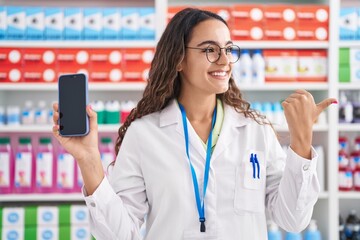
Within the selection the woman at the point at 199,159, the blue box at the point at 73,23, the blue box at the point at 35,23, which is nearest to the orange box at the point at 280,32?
the blue box at the point at 73,23

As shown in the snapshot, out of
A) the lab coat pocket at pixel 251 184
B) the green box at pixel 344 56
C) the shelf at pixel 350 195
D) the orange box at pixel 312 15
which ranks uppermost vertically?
the orange box at pixel 312 15

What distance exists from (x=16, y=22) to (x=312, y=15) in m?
2.16

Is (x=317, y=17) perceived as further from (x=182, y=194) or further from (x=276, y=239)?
(x=182, y=194)

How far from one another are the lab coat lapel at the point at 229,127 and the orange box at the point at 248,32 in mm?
2002

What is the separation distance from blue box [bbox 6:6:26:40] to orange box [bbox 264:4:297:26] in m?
1.76

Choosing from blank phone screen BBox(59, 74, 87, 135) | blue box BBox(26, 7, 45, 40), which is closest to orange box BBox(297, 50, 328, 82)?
blue box BBox(26, 7, 45, 40)

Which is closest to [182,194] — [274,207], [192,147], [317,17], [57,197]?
[192,147]

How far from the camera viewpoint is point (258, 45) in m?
3.75

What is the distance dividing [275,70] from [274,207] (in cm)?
225

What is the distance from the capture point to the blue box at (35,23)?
3.71 meters

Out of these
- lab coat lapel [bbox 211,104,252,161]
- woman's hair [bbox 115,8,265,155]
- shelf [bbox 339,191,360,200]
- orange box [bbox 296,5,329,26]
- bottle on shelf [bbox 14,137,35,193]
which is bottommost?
shelf [bbox 339,191,360,200]

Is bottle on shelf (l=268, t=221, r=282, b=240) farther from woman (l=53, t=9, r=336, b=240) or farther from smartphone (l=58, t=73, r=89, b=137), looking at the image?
smartphone (l=58, t=73, r=89, b=137)

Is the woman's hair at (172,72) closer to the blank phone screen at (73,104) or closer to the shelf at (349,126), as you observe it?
the blank phone screen at (73,104)

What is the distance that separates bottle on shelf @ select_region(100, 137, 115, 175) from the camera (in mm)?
3697
